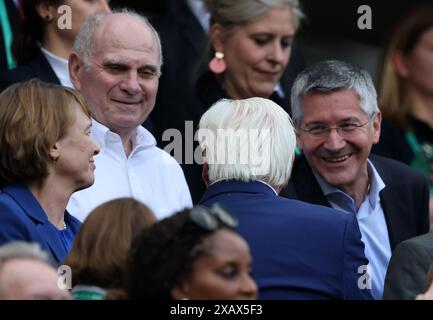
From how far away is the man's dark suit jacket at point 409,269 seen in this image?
610cm

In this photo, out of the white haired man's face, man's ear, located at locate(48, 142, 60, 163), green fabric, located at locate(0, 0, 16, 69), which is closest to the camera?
man's ear, located at locate(48, 142, 60, 163)

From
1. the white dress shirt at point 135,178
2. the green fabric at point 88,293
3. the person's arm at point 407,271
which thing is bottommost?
the person's arm at point 407,271

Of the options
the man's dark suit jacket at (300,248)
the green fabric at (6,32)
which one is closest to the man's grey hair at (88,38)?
the green fabric at (6,32)

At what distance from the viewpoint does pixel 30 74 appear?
7121mm

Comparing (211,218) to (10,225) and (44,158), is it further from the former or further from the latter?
(44,158)

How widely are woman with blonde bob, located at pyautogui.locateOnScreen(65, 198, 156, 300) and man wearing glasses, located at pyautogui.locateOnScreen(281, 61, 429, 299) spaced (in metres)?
2.03

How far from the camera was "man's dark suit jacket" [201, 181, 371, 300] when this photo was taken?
5535 mm

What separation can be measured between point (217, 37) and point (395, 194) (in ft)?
4.58

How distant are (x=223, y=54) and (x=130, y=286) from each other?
3.31m

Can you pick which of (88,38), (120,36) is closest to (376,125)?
(120,36)

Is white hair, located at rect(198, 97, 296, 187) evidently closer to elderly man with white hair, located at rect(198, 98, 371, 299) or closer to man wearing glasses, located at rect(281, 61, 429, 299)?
elderly man with white hair, located at rect(198, 98, 371, 299)

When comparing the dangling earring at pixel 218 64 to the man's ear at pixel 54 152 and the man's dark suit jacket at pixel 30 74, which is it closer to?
the man's dark suit jacket at pixel 30 74

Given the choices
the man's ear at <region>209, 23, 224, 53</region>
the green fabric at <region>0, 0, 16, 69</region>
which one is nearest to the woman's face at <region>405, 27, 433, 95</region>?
the man's ear at <region>209, 23, 224, 53</region>

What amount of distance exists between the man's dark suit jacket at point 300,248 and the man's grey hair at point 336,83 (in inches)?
61.1
